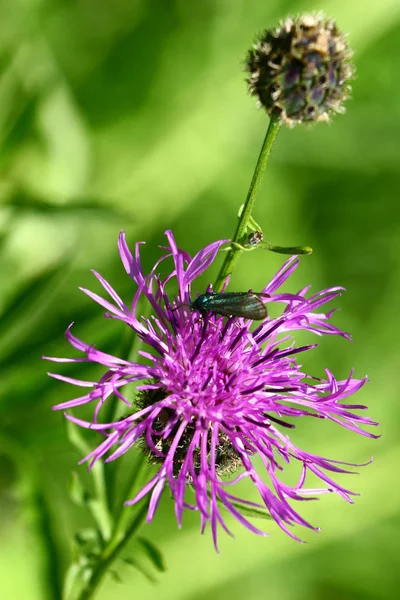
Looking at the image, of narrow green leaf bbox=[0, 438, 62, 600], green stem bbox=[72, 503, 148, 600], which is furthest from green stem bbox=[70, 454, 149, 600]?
narrow green leaf bbox=[0, 438, 62, 600]

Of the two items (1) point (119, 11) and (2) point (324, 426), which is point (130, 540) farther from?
(1) point (119, 11)

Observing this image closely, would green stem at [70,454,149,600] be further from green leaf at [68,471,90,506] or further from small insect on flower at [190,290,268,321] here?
small insect on flower at [190,290,268,321]

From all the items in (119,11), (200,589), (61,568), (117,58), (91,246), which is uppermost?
(119,11)

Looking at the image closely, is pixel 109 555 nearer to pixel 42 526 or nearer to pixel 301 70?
pixel 42 526

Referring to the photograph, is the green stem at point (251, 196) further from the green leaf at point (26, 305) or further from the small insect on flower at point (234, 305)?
the green leaf at point (26, 305)

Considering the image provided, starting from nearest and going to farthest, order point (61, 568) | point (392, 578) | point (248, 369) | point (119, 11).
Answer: point (248, 369)
point (61, 568)
point (119, 11)
point (392, 578)

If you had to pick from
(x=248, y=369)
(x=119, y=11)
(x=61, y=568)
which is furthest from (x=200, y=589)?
(x=119, y=11)
